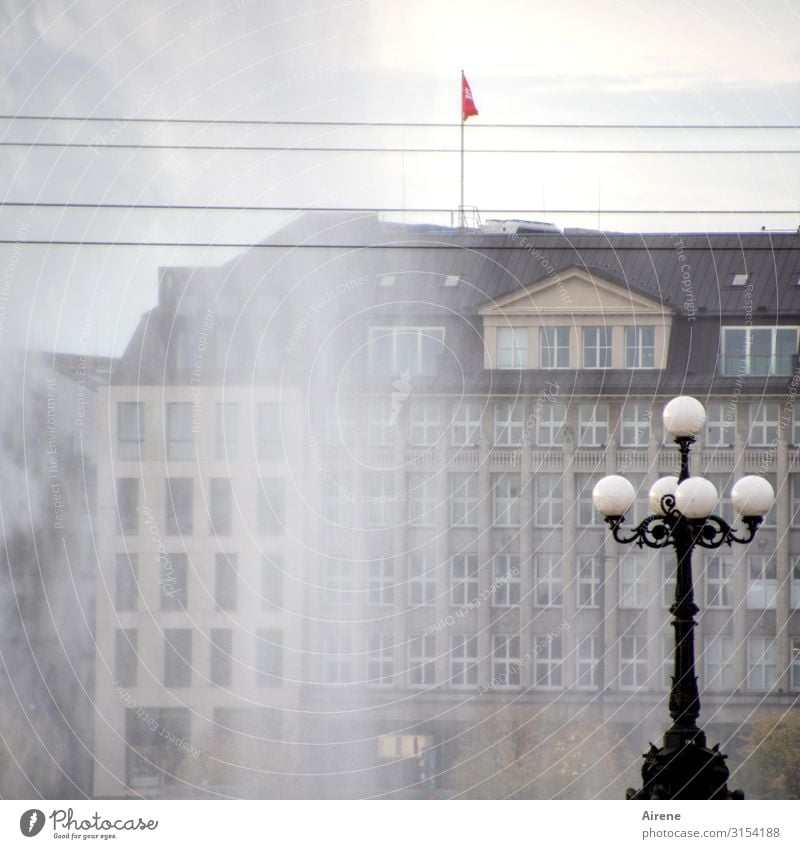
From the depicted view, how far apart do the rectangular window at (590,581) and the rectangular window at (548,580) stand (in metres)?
0.19

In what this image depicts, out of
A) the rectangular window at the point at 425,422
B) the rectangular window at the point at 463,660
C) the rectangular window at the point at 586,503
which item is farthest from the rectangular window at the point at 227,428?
the rectangular window at the point at 586,503

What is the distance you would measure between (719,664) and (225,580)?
10.8 feet

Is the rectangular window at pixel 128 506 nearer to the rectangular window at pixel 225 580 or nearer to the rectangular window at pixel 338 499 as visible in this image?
the rectangular window at pixel 225 580

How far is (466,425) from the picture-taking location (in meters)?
7.82

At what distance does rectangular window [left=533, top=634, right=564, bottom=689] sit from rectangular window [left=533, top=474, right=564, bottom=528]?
797 millimetres

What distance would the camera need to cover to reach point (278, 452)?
7.72 m

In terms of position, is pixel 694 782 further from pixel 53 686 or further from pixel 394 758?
pixel 53 686

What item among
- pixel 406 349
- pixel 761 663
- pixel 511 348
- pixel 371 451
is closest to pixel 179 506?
pixel 371 451

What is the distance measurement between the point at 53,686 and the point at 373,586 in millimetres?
2035

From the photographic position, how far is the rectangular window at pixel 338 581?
7.77 meters

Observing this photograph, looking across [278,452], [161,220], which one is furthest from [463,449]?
[161,220]
